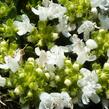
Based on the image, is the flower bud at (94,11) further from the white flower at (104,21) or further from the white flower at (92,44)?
the white flower at (92,44)

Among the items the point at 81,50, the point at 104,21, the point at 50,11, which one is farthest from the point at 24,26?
the point at 104,21

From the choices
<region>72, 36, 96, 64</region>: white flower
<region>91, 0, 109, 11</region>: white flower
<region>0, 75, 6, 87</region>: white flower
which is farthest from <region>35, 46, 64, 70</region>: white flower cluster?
<region>91, 0, 109, 11</region>: white flower

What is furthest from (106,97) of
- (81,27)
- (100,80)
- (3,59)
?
(3,59)

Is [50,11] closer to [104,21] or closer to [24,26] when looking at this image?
[24,26]

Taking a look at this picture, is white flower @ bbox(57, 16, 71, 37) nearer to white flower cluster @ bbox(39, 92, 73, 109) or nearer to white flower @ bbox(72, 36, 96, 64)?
white flower @ bbox(72, 36, 96, 64)

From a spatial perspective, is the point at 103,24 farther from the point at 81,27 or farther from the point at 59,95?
the point at 59,95

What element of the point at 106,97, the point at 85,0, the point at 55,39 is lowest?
the point at 106,97
